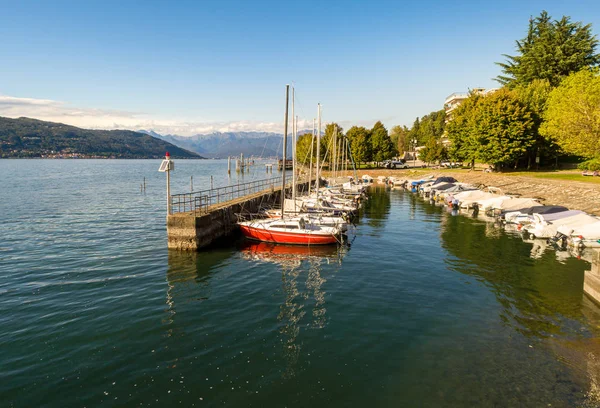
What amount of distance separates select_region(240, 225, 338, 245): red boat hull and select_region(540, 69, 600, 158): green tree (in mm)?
45017

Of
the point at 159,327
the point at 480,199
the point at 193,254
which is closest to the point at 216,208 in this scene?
the point at 193,254

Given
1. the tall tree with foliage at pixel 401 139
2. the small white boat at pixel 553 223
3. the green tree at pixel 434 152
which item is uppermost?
the tall tree with foliage at pixel 401 139

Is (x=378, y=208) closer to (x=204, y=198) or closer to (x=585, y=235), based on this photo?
(x=585, y=235)

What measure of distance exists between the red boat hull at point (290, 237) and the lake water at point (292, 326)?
983 mm

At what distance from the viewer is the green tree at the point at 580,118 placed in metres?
49.3

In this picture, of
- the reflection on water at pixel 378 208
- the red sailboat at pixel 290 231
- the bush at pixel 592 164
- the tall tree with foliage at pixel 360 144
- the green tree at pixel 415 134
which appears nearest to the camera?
the red sailboat at pixel 290 231

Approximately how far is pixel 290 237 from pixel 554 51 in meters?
89.9

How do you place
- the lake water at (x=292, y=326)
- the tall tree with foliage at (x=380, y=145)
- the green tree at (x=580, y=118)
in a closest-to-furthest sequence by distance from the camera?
the lake water at (x=292, y=326), the green tree at (x=580, y=118), the tall tree with foliage at (x=380, y=145)

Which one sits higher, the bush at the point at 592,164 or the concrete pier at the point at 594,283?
the bush at the point at 592,164

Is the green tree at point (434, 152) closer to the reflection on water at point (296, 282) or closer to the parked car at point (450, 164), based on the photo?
the parked car at point (450, 164)

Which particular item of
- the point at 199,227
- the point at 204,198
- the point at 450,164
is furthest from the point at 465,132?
the point at 199,227

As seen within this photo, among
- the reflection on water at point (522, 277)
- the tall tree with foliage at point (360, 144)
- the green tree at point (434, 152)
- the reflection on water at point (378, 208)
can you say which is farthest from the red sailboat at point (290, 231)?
the green tree at point (434, 152)

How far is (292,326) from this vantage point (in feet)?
50.9

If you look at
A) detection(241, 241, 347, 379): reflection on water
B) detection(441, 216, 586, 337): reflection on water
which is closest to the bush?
detection(441, 216, 586, 337): reflection on water
